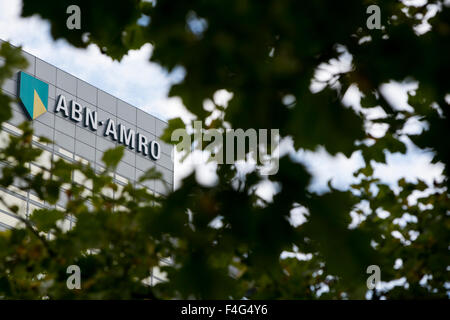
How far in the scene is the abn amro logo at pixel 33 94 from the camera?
5609 cm

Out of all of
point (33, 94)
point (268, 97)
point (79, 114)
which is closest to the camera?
point (268, 97)

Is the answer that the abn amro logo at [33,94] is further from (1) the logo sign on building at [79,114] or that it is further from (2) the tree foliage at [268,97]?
(2) the tree foliage at [268,97]

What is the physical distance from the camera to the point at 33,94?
188 ft

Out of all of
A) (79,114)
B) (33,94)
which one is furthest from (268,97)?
(79,114)

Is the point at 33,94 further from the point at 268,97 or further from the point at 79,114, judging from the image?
the point at 268,97

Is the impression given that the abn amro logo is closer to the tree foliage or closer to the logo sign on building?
the logo sign on building

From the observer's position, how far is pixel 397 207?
6219 millimetres

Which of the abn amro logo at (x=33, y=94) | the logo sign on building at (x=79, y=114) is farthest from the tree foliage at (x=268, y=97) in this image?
the logo sign on building at (x=79, y=114)

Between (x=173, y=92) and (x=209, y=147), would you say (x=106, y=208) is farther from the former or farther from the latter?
(x=173, y=92)

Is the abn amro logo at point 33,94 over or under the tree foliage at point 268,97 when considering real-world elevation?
over

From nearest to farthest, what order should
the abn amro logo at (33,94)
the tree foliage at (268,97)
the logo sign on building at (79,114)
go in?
1. the tree foliage at (268,97)
2. the abn amro logo at (33,94)
3. the logo sign on building at (79,114)

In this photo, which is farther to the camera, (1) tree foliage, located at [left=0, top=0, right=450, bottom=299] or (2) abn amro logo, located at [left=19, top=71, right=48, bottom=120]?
(2) abn amro logo, located at [left=19, top=71, right=48, bottom=120]

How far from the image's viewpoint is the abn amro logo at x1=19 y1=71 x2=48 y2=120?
5609 centimetres

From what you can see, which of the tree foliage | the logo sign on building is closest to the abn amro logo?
the logo sign on building
